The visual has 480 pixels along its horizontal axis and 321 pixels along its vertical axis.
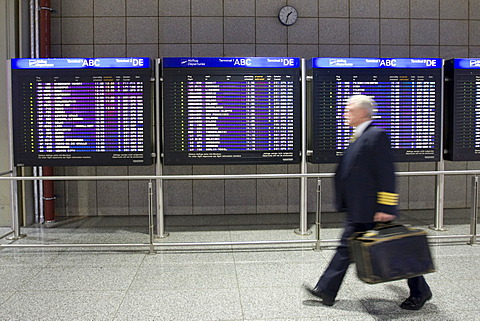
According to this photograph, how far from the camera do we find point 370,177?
3094 mm

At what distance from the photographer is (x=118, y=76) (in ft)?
17.6

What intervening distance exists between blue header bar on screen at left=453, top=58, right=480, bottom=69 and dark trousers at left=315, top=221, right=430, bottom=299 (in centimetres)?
349

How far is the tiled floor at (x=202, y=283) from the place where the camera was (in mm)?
3237

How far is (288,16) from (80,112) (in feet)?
11.4

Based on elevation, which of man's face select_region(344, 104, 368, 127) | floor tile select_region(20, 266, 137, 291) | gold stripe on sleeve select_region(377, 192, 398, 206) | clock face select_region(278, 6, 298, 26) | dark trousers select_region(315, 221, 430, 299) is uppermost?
clock face select_region(278, 6, 298, 26)

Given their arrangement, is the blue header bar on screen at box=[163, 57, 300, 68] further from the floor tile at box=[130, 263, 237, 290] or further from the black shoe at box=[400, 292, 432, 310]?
the black shoe at box=[400, 292, 432, 310]

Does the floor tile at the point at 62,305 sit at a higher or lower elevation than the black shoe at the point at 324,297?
lower

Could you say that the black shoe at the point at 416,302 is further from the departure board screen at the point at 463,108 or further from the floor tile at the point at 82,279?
the departure board screen at the point at 463,108

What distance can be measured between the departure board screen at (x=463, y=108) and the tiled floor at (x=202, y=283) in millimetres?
1123

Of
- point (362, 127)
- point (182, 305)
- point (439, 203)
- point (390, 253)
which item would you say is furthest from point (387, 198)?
point (439, 203)

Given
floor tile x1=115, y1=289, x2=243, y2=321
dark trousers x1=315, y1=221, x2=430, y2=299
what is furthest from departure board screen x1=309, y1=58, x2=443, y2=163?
floor tile x1=115, y1=289, x2=243, y2=321

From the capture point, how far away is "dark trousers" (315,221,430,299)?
322 cm

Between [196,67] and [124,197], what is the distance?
2.58m


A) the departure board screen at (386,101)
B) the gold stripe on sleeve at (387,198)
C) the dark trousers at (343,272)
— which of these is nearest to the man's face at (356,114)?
the gold stripe on sleeve at (387,198)
